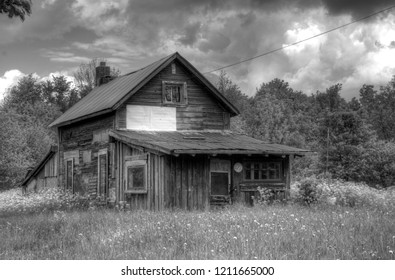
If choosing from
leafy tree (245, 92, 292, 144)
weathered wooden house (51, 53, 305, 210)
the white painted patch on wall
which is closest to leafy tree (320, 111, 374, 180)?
leafy tree (245, 92, 292, 144)

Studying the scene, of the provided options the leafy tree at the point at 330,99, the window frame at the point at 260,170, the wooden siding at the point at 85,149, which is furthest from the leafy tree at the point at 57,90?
the window frame at the point at 260,170

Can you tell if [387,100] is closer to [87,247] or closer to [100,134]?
[100,134]

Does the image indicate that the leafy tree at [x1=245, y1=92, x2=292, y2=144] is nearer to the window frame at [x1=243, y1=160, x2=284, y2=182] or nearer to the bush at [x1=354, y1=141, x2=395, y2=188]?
the bush at [x1=354, y1=141, x2=395, y2=188]

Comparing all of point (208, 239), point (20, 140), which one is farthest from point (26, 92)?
point (208, 239)

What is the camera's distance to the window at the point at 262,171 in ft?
77.8

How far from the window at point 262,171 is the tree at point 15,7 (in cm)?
1088

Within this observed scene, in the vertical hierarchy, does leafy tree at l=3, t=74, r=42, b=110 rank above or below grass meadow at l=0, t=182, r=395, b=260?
above

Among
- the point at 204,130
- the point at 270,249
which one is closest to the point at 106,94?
the point at 204,130

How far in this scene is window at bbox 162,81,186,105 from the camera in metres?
25.7

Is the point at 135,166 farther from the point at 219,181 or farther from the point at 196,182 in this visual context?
the point at 219,181

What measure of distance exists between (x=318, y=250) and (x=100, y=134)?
58.6 feet

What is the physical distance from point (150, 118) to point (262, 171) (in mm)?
5601

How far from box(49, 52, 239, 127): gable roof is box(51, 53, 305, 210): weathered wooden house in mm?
50
